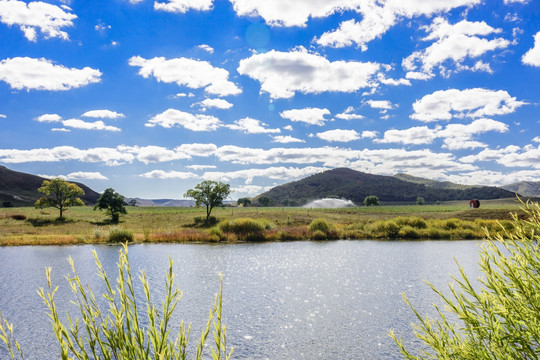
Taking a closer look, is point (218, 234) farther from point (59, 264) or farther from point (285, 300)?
point (285, 300)

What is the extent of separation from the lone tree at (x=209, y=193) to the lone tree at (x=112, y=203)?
15.8m

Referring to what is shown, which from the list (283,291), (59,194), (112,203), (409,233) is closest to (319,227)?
(409,233)

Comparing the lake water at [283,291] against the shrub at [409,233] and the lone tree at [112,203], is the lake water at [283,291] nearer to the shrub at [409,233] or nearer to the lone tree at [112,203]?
the shrub at [409,233]

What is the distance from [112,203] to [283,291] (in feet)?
211

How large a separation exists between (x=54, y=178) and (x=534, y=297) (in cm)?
9298

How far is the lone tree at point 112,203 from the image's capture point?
Answer: 75.7 meters

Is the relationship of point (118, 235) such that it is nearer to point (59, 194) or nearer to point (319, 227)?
point (319, 227)

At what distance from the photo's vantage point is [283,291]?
2255 cm

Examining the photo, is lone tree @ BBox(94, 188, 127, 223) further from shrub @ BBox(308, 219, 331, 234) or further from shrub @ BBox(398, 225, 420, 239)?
shrub @ BBox(398, 225, 420, 239)

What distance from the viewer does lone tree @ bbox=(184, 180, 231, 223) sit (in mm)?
74688

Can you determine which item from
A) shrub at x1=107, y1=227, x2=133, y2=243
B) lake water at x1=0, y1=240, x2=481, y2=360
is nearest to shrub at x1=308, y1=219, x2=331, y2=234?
lake water at x1=0, y1=240, x2=481, y2=360

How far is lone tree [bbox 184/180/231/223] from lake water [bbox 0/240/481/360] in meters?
32.8

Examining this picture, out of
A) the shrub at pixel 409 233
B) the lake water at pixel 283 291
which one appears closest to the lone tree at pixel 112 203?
the lake water at pixel 283 291

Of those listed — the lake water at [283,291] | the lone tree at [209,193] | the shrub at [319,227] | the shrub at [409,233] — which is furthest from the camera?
the lone tree at [209,193]
